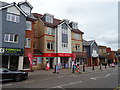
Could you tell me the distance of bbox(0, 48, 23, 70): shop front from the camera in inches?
644

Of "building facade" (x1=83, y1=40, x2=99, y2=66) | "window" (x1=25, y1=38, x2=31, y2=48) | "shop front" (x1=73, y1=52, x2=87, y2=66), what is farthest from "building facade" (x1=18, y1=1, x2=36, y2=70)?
"building facade" (x1=83, y1=40, x2=99, y2=66)

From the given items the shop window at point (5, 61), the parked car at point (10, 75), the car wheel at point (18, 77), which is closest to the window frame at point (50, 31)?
the shop window at point (5, 61)

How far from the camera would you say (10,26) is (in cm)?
1736

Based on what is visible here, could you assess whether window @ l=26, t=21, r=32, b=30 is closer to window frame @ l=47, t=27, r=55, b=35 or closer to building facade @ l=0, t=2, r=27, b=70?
building facade @ l=0, t=2, r=27, b=70

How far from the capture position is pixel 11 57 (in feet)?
57.0

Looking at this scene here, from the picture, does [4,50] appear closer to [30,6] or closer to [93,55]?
[30,6]

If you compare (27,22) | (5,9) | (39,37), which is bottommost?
(39,37)

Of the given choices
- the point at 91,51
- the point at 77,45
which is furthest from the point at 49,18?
the point at 91,51

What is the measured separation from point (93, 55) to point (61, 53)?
45.7 feet

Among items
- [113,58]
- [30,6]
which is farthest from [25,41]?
[113,58]

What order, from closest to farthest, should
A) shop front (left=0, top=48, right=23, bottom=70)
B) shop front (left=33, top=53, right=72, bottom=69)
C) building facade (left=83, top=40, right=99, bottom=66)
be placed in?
shop front (left=0, top=48, right=23, bottom=70)
shop front (left=33, top=53, right=72, bottom=69)
building facade (left=83, top=40, right=99, bottom=66)

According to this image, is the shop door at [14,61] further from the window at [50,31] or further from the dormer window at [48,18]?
the dormer window at [48,18]

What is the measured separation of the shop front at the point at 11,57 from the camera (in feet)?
53.7

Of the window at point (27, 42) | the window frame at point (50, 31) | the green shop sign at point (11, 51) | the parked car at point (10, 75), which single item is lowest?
the parked car at point (10, 75)
